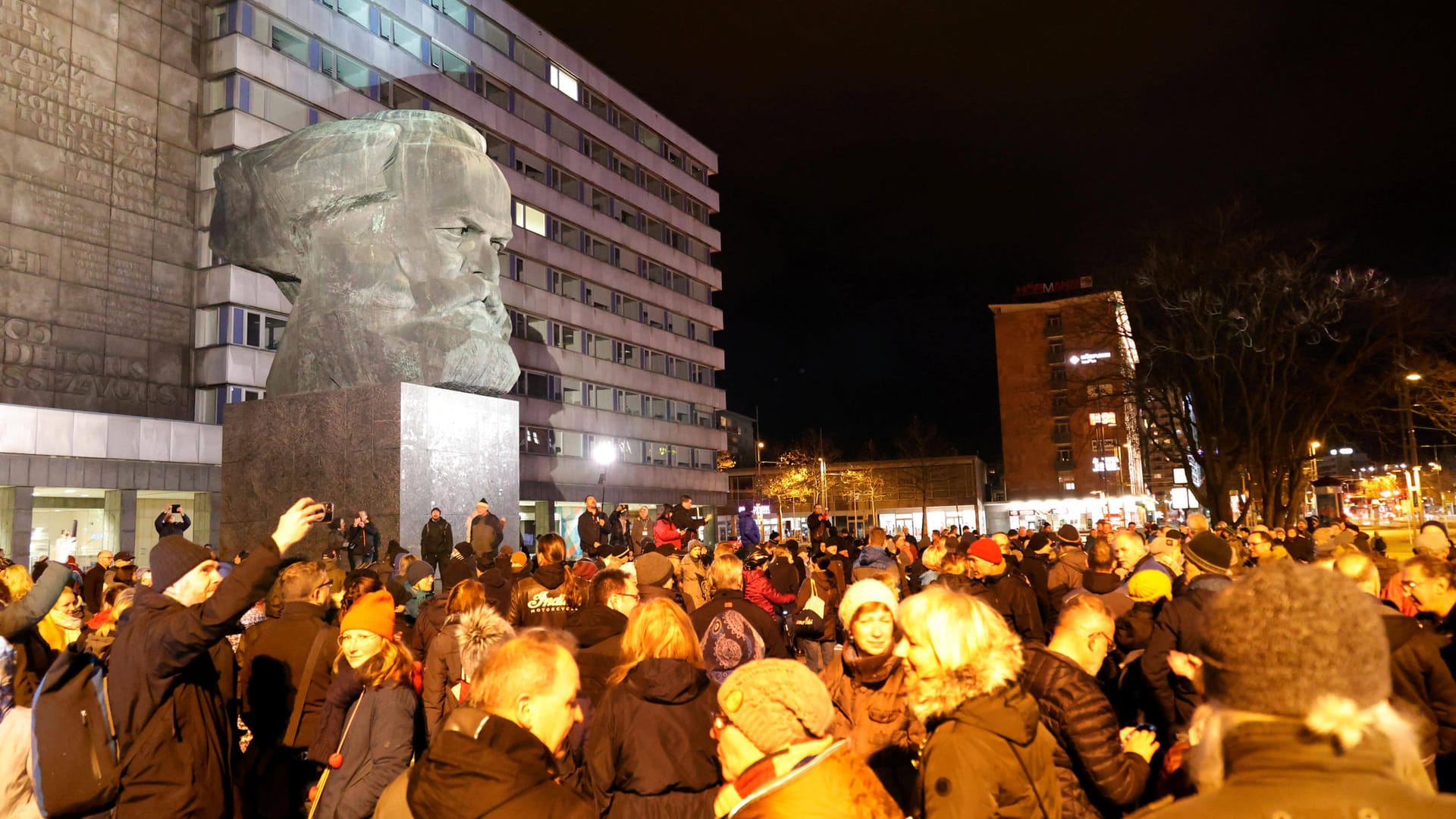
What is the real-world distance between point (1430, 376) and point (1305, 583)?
2809 cm

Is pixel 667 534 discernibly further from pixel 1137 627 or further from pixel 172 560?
pixel 172 560

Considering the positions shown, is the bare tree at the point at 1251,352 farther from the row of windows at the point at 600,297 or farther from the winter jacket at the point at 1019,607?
the row of windows at the point at 600,297

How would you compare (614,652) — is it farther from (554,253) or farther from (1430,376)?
(554,253)

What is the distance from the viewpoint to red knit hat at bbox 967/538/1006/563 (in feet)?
30.5

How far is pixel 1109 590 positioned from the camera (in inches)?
326

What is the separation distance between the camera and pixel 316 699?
580 centimetres

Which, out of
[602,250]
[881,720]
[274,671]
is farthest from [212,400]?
[881,720]

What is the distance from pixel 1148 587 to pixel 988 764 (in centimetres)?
396

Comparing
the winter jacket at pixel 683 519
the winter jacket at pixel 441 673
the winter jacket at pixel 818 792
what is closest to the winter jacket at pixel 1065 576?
the winter jacket at pixel 441 673

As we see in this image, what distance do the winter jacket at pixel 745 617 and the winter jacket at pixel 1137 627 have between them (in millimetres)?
2175

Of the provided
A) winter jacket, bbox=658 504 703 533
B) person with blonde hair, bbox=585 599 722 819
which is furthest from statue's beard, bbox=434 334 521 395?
person with blonde hair, bbox=585 599 722 819

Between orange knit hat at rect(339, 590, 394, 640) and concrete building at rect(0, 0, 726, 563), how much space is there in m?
26.3

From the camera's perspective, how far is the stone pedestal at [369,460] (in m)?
16.7

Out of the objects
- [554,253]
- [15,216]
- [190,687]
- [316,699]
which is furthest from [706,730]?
[554,253]
